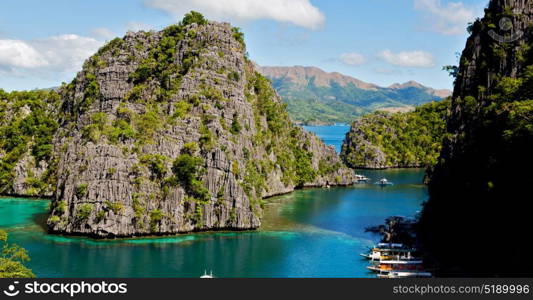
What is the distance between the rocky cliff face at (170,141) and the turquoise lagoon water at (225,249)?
3671 mm

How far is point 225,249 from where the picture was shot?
75.4 m

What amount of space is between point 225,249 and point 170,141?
70.4 feet

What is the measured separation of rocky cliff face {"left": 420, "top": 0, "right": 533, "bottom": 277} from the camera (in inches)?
2253

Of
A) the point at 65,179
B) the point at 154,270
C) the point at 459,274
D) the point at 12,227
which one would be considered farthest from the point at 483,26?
the point at 12,227

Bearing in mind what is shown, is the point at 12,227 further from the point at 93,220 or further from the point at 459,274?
the point at 459,274

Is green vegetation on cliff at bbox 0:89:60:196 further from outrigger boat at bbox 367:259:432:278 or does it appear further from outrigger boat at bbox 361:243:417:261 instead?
outrigger boat at bbox 367:259:432:278

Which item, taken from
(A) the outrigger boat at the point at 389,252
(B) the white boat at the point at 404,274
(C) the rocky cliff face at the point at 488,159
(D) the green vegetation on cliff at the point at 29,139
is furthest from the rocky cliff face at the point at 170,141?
(C) the rocky cliff face at the point at 488,159

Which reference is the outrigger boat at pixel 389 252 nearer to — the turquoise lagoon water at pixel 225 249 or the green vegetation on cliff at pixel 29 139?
the turquoise lagoon water at pixel 225 249

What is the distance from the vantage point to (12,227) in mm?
85250

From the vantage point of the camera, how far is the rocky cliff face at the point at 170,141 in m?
80.3

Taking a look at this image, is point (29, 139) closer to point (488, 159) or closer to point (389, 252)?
point (389, 252)

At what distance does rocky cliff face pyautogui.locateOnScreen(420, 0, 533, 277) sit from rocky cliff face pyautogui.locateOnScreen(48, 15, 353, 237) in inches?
1145

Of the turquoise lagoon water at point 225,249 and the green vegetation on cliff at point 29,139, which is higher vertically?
the green vegetation on cliff at point 29,139

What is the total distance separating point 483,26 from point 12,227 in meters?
76.9
